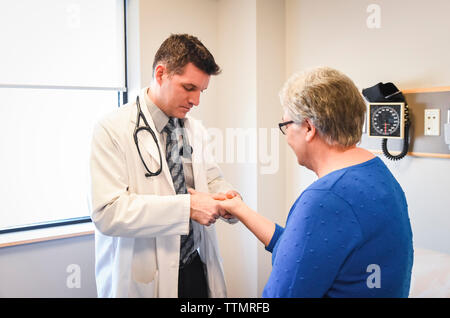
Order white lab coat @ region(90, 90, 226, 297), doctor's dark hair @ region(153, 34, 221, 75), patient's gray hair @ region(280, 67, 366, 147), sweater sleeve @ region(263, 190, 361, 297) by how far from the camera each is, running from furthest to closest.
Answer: doctor's dark hair @ region(153, 34, 221, 75) → white lab coat @ region(90, 90, 226, 297) → patient's gray hair @ region(280, 67, 366, 147) → sweater sleeve @ region(263, 190, 361, 297)

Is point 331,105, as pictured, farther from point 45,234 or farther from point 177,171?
Answer: point 45,234

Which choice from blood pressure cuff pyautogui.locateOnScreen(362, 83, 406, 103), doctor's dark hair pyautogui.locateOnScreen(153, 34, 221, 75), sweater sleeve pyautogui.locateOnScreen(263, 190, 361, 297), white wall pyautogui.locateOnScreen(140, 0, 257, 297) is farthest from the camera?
white wall pyautogui.locateOnScreen(140, 0, 257, 297)

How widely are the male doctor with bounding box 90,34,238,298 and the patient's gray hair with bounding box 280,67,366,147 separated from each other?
1.59ft

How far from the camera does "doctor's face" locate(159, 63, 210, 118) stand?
4.34 ft

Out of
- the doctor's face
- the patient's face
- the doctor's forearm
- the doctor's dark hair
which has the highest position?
the doctor's dark hair

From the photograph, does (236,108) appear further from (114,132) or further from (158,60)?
(114,132)

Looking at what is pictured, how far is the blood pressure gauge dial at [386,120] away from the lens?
5.53 feet

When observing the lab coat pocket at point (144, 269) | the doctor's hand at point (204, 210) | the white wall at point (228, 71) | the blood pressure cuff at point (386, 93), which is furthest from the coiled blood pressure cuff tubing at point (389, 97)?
the lab coat pocket at point (144, 269)

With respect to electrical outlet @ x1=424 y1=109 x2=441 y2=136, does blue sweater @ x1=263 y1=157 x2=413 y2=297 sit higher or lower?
lower

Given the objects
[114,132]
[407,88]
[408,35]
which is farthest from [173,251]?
[408,35]

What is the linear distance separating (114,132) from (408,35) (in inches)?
54.5

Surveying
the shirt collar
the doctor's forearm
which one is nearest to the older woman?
the doctor's forearm

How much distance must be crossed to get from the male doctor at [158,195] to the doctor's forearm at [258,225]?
0.07 meters

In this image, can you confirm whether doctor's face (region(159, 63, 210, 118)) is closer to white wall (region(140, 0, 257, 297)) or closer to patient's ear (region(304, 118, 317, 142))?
patient's ear (region(304, 118, 317, 142))
